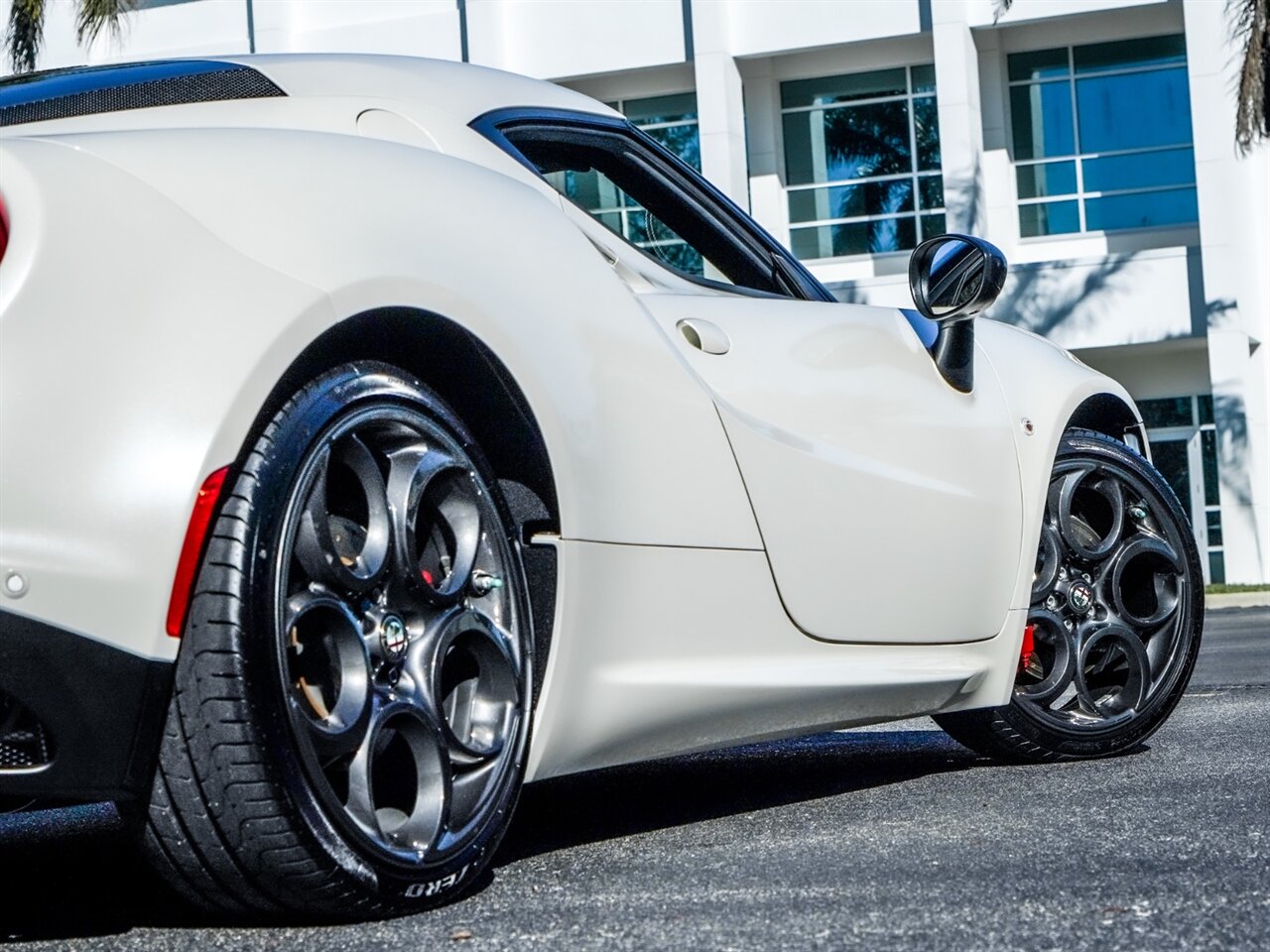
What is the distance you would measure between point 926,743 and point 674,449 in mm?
2227

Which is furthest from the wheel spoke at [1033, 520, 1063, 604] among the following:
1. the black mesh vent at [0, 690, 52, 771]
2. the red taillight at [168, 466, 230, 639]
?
the black mesh vent at [0, 690, 52, 771]

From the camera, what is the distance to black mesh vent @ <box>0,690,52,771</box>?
7.16 ft

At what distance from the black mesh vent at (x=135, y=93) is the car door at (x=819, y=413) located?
49 cm

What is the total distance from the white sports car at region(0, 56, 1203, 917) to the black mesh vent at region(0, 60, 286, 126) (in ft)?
0.04

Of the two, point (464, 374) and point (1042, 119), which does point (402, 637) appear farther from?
point (1042, 119)

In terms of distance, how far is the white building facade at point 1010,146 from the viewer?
24688 mm

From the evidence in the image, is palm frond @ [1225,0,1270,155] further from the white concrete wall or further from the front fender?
the front fender

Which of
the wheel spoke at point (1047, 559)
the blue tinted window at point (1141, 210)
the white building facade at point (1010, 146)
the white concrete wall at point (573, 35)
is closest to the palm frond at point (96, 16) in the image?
the white concrete wall at point (573, 35)

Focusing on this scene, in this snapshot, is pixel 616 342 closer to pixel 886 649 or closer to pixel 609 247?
pixel 609 247

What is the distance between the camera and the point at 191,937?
241cm

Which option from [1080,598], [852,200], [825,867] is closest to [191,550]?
[825,867]

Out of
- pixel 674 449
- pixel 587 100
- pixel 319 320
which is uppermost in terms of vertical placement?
pixel 587 100

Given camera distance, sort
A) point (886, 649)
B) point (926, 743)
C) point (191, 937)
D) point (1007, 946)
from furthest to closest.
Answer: point (926, 743) → point (886, 649) → point (191, 937) → point (1007, 946)

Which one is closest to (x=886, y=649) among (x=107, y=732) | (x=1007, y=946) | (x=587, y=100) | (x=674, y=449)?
(x=674, y=449)
